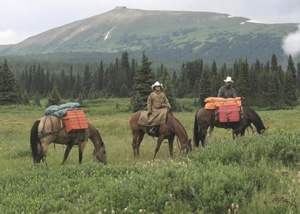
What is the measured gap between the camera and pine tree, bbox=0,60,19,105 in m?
63.7

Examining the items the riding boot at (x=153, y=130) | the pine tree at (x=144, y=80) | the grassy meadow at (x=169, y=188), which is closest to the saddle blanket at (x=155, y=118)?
the riding boot at (x=153, y=130)

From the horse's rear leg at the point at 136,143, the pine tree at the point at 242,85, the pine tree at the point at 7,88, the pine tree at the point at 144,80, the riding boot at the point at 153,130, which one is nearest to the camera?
the riding boot at the point at 153,130

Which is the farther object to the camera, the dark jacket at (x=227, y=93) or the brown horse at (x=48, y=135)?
the dark jacket at (x=227, y=93)

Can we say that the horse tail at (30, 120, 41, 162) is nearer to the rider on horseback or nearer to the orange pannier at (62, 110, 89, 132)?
the orange pannier at (62, 110, 89, 132)

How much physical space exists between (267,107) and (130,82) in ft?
170

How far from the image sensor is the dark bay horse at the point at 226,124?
13617 millimetres

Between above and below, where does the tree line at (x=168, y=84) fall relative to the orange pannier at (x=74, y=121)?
below

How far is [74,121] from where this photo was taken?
10.5m

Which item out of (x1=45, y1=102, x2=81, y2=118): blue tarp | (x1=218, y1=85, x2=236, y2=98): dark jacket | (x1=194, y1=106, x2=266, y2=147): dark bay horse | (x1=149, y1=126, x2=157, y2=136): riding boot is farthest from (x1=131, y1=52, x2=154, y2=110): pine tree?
(x1=45, y1=102, x2=81, y2=118): blue tarp

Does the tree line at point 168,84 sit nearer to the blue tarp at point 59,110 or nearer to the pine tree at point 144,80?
the pine tree at point 144,80

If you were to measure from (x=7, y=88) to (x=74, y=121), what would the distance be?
60.6 m

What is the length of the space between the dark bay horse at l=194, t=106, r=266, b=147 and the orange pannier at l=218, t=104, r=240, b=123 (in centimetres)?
43

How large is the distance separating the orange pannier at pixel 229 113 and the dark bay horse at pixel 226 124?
1.41ft

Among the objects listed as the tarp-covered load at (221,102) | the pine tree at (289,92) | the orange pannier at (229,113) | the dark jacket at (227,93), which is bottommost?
the pine tree at (289,92)
